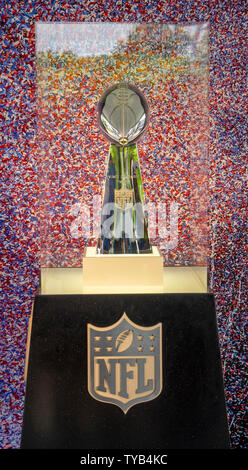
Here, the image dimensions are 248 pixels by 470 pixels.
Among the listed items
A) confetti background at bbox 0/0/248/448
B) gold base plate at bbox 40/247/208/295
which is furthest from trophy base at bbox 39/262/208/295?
confetti background at bbox 0/0/248/448

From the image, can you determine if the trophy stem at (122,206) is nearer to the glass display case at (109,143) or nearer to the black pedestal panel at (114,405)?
the glass display case at (109,143)

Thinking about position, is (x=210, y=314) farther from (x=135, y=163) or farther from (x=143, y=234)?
(x=135, y=163)

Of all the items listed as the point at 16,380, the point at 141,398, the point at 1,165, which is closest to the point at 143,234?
the point at 141,398

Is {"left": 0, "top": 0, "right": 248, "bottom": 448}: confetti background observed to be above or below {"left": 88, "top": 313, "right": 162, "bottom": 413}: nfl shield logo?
above

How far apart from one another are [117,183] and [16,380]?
0.73m

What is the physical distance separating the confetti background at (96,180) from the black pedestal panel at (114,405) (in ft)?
1.48

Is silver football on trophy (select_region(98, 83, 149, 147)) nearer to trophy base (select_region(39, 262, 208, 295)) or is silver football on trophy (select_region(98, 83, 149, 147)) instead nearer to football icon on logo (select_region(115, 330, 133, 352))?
trophy base (select_region(39, 262, 208, 295))

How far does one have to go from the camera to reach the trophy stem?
3.48ft

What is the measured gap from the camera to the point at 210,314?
3.04 ft

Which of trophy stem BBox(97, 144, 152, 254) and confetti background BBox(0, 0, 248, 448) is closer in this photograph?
trophy stem BBox(97, 144, 152, 254)

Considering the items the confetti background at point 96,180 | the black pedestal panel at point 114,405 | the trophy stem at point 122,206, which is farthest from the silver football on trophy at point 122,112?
the black pedestal panel at point 114,405

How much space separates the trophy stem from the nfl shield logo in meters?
0.21

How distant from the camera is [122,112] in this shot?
1.02 meters

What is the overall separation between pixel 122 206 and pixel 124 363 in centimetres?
38
